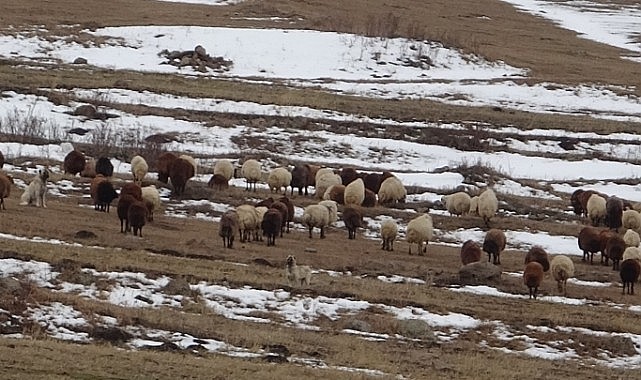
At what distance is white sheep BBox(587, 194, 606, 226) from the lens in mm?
31381

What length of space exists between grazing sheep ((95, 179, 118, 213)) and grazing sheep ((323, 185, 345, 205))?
269 inches

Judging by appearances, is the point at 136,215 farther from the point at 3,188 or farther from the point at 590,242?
the point at 590,242

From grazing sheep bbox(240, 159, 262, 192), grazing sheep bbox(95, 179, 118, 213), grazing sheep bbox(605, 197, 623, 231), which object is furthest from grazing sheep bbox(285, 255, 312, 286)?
grazing sheep bbox(605, 197, 623, 231)

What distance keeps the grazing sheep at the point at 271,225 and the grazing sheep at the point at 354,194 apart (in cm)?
533

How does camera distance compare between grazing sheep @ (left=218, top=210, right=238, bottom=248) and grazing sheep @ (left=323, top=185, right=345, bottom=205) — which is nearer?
grazing sheep @ (left=218, top=210, right=238, bottom=248)

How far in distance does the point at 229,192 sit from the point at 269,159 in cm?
684

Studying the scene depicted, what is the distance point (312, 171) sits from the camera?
33906 mm

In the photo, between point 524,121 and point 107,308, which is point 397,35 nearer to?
point 524,121

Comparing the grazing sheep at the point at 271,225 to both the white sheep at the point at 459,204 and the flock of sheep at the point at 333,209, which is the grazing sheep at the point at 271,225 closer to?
the flock of sheep at the point at 333,209

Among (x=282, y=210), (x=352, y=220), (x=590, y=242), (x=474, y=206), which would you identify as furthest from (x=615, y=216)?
(x=282, y=210)

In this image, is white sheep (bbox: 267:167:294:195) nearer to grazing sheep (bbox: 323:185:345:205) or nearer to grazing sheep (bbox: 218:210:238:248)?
grazing sheep (bbox: 323:185:345:205)

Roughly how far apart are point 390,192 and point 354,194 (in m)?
1.84

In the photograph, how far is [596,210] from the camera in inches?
1237

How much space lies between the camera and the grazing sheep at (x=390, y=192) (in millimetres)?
31906
